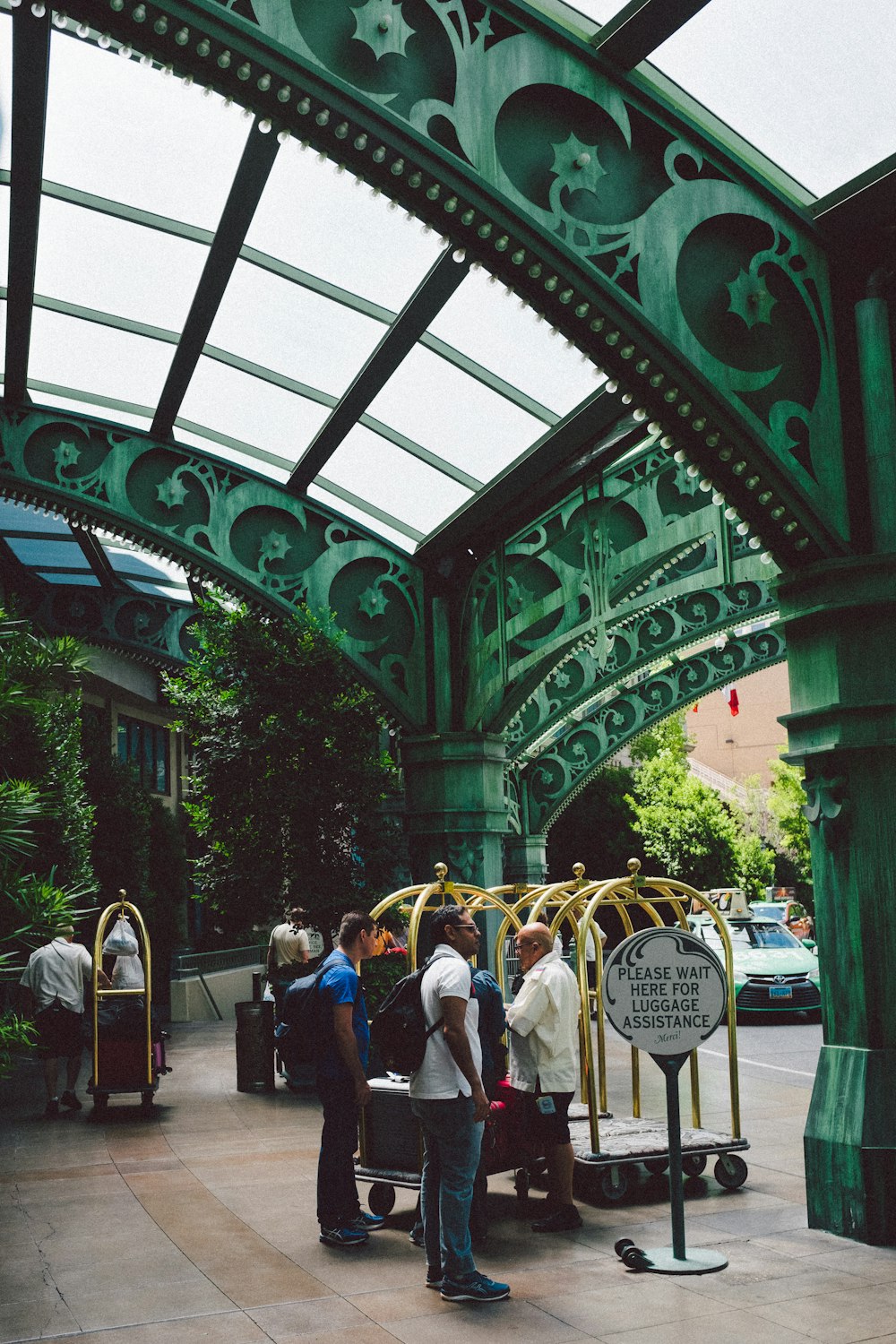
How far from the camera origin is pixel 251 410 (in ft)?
37.7

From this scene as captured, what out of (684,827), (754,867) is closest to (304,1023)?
(684,827)

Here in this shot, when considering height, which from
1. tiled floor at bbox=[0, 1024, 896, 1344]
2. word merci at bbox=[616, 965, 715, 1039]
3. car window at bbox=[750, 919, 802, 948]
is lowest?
tiled floor at bbox=[0, 1024, 896, 1344]

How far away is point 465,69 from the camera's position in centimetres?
626

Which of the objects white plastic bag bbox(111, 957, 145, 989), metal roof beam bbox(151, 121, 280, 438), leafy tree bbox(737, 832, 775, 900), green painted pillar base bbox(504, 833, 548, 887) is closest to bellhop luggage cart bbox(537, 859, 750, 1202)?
metal roof beam bbox(151, 121, 280, 438)

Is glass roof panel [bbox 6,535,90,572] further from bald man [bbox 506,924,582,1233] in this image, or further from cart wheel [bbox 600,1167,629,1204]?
cart wheel [bbox 600,1167,629,1204]

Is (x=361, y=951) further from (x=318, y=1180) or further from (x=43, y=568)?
(x=43, y=568)

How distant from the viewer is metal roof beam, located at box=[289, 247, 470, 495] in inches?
348

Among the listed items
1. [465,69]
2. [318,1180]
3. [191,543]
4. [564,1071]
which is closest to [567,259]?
[465,69]

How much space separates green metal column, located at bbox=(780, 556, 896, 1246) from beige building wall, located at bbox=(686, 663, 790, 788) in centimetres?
5399

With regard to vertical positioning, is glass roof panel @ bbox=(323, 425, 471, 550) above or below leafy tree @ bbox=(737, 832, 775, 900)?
above

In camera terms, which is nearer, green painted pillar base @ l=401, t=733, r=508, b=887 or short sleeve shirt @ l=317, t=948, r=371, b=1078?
short sleeve shirt @ l=317, t=948, r=371, b=1078

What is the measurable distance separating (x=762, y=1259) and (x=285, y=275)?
6971mm

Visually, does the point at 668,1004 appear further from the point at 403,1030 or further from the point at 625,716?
the point at 625,716

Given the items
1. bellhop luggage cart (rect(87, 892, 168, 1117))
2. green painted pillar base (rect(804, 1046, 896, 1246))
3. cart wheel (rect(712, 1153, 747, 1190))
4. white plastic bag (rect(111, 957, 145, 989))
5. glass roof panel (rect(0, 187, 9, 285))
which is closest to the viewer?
green painted pillar base (rect(804, 1046, 896, 1246))
